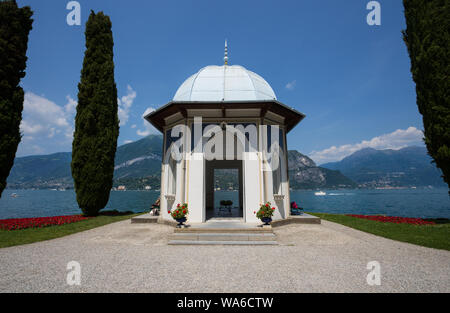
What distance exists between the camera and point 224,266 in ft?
16.4

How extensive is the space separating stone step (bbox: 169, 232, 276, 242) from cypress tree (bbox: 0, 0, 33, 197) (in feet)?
37.9

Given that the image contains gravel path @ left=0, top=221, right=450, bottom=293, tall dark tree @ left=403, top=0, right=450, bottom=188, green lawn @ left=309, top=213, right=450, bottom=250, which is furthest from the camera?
tall dark tree @ left=403, top=0, right=450, bottom=188

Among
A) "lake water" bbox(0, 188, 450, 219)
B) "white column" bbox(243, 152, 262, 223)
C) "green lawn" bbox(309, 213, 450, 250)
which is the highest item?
"white column" bbox(243, 152, 262, 223)

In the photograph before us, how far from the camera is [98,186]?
541 inches

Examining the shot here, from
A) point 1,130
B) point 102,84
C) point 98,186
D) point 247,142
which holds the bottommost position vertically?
point 98,186

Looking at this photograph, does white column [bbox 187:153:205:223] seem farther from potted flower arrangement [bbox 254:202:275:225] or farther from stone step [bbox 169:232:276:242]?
potted flower arrangement [bbox 254:202:275:225]

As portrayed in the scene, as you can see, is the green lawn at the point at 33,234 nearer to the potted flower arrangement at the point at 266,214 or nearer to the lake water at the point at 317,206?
the potted flower arrangement at the point at 266,214

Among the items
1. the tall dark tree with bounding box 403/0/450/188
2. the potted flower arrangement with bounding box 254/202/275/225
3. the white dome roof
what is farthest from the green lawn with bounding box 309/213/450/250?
the white dome roof

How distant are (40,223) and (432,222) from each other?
2086 centimetres

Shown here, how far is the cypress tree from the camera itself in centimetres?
1140

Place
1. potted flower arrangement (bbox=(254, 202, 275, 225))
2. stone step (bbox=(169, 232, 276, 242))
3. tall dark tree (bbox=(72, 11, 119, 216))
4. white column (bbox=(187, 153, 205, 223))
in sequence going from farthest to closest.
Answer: tall dark tree (bbox=(72, 11, 119, 216)) → white column (bbox=(187, 153, 205, 223)) → potted flower arrangement (bbox=(254, 202, 275, 225)) → stone step (bbox=(169, 232, 276, 242))

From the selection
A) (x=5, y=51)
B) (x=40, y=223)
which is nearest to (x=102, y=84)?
(x=5, y=51)

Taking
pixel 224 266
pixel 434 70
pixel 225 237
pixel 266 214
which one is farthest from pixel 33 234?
pixel 434 70
